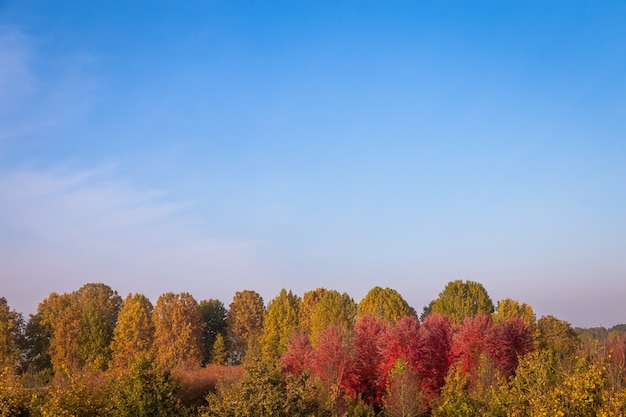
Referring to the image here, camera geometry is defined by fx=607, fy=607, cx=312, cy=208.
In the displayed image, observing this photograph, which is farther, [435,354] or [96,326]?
[96,326]

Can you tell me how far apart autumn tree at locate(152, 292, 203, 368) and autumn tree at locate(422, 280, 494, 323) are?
33802 millimetres

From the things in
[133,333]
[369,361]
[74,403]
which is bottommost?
[369,361]

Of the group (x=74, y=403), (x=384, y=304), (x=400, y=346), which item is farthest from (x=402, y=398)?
(x=384, y=304)

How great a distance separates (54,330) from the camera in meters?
81.0

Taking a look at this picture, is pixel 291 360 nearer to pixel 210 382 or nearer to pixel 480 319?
pixel 210 382

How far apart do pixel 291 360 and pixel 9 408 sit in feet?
99.2

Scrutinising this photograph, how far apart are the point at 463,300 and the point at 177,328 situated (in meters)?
38.6

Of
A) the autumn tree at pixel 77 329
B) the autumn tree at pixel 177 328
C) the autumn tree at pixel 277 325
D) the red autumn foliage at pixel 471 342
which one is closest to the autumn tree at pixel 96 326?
the autumn tree at pixel 77 329

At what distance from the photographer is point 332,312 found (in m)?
77.4

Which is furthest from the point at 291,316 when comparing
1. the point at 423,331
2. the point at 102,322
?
the point at 423,331

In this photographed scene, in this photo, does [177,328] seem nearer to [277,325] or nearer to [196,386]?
[277,325]

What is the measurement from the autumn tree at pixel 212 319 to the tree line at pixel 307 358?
0.21 m

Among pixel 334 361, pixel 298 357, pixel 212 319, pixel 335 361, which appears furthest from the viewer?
pixel 212 319

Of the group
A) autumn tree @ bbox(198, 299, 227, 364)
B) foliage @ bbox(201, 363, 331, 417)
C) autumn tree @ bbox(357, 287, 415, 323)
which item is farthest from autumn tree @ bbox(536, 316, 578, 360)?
foliage @ bbox(201, 363, 331, 417)
